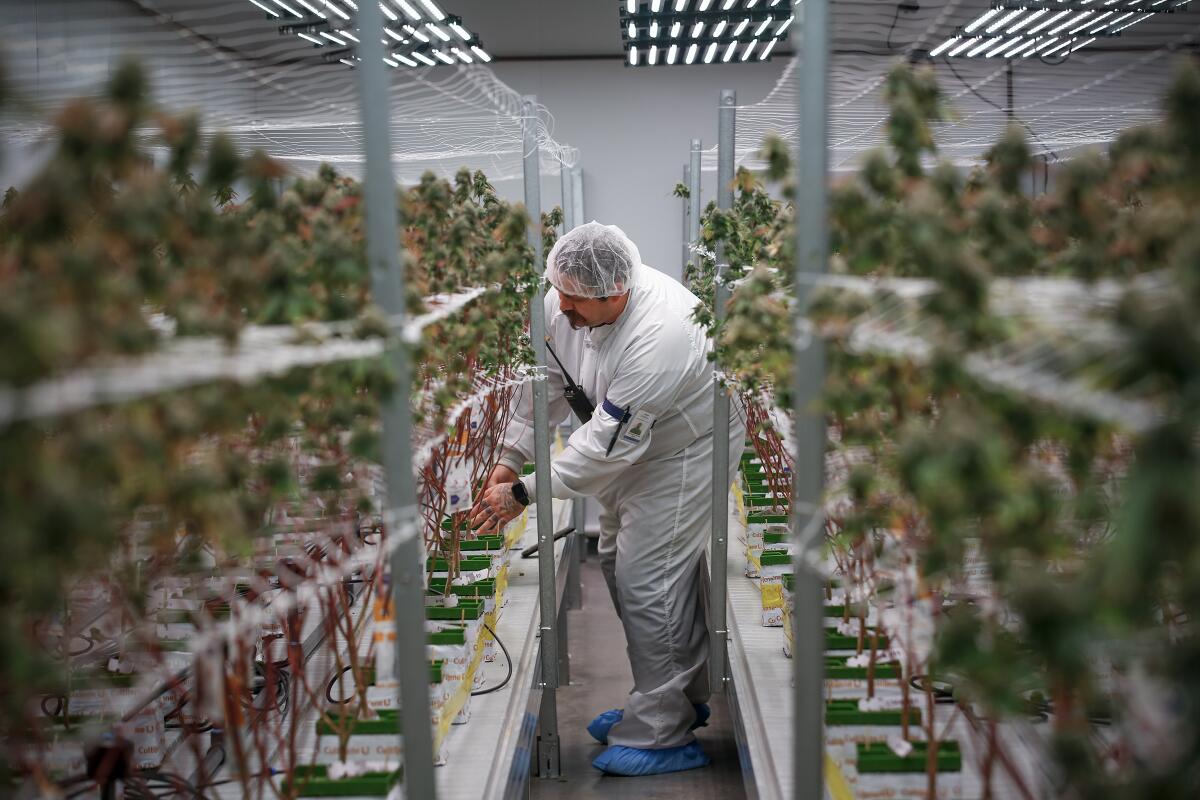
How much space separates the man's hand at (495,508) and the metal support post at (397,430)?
4.93 ft

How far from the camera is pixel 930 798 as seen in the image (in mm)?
1808

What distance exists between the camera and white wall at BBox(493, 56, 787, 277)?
6.55m

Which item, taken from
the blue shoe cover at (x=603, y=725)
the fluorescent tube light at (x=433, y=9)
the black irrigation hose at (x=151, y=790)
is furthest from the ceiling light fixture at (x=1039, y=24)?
the black irrigation hose at (x=151, y=790)

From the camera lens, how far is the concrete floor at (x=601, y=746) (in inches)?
140

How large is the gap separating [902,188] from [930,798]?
112 cm

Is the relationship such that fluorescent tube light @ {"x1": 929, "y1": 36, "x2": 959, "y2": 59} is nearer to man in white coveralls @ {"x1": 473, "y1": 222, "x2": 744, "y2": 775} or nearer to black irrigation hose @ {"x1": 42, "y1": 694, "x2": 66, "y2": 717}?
man in white coveralls @ {"x1": 473, "y1": 222, "x2": 744, "y2": 775}

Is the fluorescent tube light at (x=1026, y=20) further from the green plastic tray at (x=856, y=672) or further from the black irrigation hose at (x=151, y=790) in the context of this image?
the black irrigation hose at (x=151, y=790)

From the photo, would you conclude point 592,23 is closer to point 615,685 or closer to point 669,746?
point 615,685

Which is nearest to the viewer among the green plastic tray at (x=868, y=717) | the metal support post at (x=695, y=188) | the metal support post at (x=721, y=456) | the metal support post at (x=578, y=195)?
the green plastic tray at (x=868, y=717)

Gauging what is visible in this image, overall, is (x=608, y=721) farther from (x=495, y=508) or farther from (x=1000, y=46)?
(x=1000, y=46)

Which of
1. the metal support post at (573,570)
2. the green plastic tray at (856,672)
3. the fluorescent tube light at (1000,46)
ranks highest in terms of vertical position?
the fluorescent tube light at (1000,46)

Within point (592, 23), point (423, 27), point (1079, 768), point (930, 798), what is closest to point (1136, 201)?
point (930, 798)

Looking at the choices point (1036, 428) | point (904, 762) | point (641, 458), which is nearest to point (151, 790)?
point (904, 762)

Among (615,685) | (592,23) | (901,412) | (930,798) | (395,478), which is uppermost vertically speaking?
(592,23)
